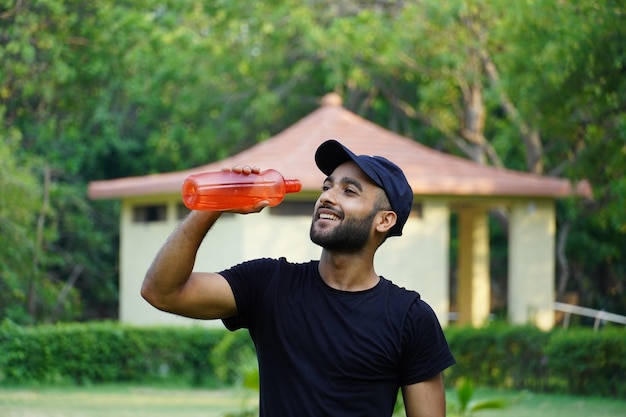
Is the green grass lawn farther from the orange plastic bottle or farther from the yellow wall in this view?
the orange plastic bottle

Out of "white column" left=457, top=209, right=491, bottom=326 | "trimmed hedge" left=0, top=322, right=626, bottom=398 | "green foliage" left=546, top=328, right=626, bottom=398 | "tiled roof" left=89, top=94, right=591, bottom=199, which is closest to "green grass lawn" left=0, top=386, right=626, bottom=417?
"green foliage" left=546, top=328, right=626, bottom=398

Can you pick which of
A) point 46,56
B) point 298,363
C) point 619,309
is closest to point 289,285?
point 298,363

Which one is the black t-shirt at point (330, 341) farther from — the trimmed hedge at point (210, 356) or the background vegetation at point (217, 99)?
the background vegetation at point (217, 99)

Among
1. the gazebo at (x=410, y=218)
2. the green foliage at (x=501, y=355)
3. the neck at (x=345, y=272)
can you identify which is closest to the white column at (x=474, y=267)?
the gazebo at (x=410, y=218)

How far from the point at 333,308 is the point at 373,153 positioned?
17590 mm

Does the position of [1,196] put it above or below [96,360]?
above

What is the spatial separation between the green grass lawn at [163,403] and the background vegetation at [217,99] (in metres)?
3.68

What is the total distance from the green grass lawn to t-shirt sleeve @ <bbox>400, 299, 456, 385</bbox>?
32.1 feet

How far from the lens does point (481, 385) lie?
18.0 meters

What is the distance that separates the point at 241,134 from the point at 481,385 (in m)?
13.1

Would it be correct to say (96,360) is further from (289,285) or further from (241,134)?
(289,285)

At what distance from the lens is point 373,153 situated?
21.5 meters

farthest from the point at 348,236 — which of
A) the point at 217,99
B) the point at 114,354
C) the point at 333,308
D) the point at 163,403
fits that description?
the point at 217,99

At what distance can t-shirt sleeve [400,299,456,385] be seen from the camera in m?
4.02
